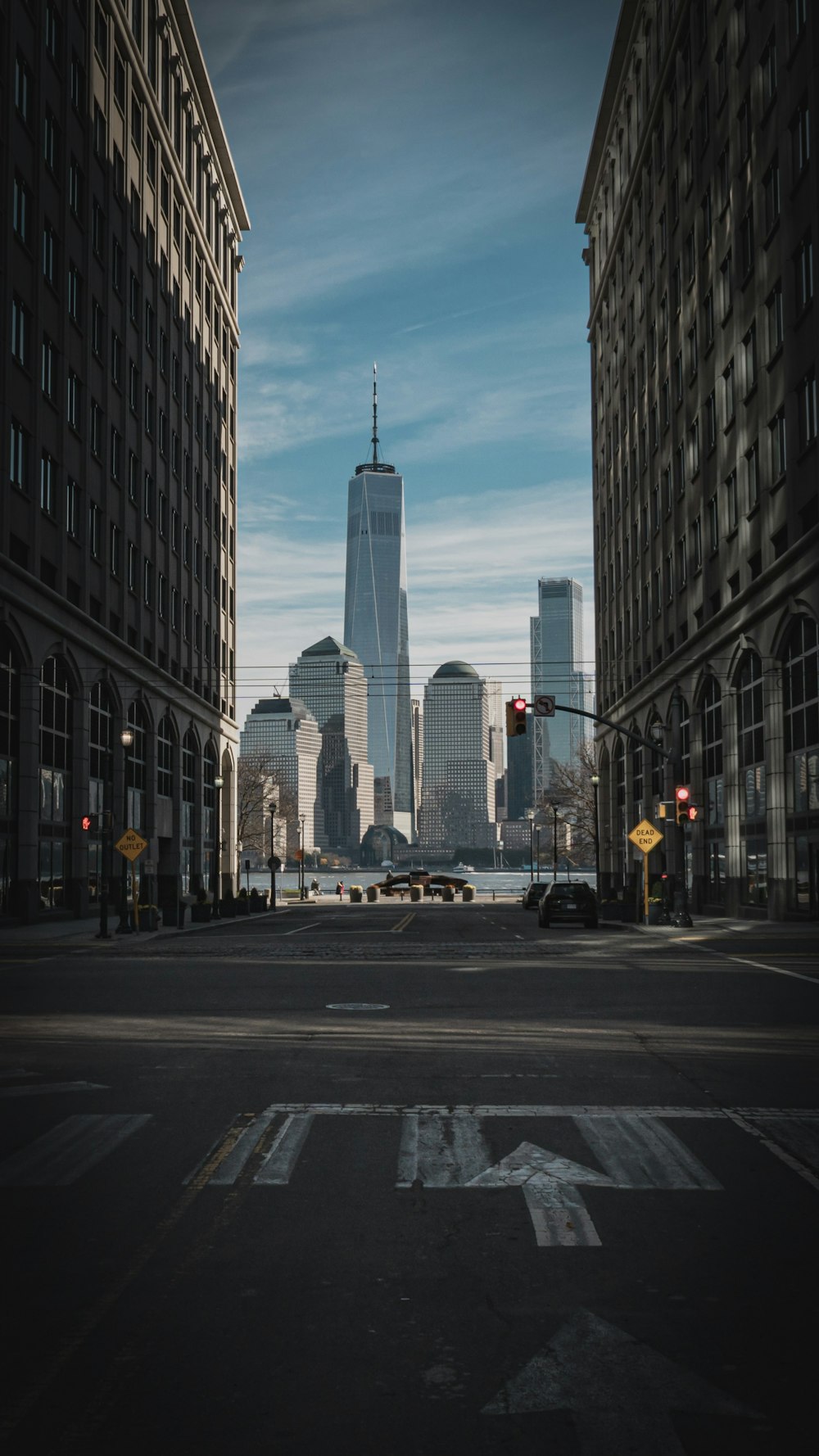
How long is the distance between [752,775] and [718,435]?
13118 mm

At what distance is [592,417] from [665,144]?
30103 mm

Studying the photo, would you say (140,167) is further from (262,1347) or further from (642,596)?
(262,1347)

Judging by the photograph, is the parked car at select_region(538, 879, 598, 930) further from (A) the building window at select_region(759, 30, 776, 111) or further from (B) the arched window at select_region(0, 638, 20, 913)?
(A) the building window at select_region(759, 30, 776, 111)

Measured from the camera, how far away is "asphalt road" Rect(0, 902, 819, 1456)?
4.81 meters

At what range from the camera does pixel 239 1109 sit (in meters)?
10.6

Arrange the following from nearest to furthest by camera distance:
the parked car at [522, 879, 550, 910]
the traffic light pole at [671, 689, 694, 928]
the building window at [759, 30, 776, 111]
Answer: the building window at [759, 30, 776, 111], the traffic light pole at [671, 689, 694, 928], the parked car at [522, 879, 550, 910]

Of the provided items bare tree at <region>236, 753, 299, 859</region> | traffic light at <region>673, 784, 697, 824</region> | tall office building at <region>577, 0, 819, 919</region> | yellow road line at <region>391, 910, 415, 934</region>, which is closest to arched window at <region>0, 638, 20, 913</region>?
yellow road line at <region>391, 910, 415, 934</region>

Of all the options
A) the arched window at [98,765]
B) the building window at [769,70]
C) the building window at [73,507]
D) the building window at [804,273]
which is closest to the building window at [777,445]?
the building window at [804,273]

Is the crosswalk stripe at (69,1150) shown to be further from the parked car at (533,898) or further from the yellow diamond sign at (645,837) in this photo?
the parked car at (533,898)

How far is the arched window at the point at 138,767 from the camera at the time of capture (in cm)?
5934

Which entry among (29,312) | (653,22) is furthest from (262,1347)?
(653,22)

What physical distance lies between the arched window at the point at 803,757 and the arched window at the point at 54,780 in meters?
23.9

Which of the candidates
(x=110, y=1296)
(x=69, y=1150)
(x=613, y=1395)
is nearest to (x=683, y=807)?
(x=69, y=1150)

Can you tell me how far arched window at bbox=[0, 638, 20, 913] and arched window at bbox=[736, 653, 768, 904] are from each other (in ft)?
78.4
